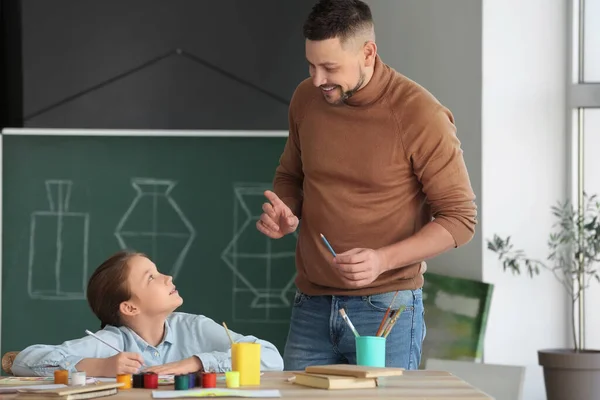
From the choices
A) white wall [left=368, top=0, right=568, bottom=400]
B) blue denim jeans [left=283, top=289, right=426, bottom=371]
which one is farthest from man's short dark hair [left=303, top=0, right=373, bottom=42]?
white wall [left=368, top=0, right=568, bottom=400]

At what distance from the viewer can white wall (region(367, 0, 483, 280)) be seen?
4465 millimetres

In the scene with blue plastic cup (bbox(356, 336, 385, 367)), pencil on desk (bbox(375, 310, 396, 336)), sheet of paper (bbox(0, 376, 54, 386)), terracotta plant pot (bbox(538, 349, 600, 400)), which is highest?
pencil on desk (bbox(375, 310, 396, 336))

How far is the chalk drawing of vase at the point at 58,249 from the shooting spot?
4.50 metres

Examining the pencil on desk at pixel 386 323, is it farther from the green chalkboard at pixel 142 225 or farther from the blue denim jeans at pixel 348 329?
the green chalkboard at pixel 142 225

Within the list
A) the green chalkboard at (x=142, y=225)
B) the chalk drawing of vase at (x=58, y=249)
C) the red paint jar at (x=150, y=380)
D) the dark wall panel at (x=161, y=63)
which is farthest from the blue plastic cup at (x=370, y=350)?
the dark wall panel at (x=161, y=63)

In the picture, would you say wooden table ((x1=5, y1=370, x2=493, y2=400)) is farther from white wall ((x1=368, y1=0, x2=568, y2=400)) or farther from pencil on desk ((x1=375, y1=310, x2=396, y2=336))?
white wall ((x1=368, y1=0, x2=568, y2=400))

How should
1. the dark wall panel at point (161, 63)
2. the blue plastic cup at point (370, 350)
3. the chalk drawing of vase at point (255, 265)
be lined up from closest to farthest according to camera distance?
Result: the blue plastic cup at point (370, 350), the chalk drawing of vase at point (255, 265), the dark wall panel at point (161, 63)

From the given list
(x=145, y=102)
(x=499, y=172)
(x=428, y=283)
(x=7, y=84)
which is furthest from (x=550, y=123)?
(x=7, y=84)

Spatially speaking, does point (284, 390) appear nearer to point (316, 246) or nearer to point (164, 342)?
point (164, 342)

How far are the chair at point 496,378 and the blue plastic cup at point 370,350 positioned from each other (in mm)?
1287

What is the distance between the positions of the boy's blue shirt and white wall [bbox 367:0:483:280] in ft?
7.24

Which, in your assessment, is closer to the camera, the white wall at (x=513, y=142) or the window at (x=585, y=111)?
the white wall at (x=513, y=142)

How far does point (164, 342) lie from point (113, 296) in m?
0.18

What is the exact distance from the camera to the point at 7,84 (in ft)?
15.6
